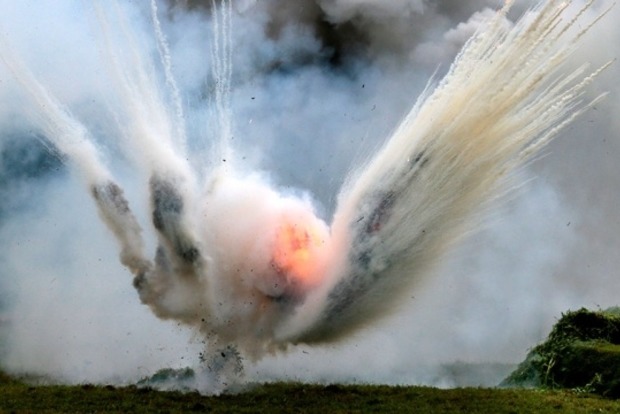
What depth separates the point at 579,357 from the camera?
28.3 metres

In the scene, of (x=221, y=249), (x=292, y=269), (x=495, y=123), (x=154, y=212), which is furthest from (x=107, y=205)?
(x=495, y=123)

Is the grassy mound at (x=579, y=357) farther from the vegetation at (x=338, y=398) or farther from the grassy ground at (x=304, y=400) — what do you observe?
the grassy ground at (x=304, y=400)

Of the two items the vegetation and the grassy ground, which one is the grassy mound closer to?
the vegetation

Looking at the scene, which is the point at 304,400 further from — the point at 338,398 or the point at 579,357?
the point at 579,357

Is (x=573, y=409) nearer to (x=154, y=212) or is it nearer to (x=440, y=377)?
(x=440, y=377)

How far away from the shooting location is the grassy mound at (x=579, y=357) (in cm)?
2628

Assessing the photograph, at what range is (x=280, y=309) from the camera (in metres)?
23.7

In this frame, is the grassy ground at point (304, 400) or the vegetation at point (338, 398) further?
the vegetation at point (338, 398)

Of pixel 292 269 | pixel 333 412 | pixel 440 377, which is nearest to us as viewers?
pixel 333 412

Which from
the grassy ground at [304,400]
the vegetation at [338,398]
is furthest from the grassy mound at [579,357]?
the grassy ground at [304,400]

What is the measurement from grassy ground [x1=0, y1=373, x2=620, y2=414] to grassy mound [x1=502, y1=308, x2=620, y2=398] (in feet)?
7.49

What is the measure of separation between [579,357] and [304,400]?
13246mm

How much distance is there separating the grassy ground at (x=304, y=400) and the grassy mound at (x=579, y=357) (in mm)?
2283

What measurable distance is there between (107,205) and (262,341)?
24.0ft
